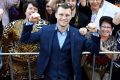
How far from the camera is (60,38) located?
392cm

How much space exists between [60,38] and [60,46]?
92 mm

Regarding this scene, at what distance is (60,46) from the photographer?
12.8 ft

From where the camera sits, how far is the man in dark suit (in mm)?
3861

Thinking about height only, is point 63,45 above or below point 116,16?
below

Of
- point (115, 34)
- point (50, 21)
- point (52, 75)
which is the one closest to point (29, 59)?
point (52, 75)

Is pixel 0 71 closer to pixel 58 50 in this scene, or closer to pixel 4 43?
pixel 4 43

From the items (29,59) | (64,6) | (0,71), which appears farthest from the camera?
(0,71)

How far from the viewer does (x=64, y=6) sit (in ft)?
12.7

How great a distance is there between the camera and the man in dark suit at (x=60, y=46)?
3.86 m

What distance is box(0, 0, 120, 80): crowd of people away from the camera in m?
3.87

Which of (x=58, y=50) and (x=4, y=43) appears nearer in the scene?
(x=58, y=50)

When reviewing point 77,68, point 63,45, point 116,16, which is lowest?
point 77,68

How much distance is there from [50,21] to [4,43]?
27.1 inches

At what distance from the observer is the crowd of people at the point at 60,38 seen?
3871 mm
